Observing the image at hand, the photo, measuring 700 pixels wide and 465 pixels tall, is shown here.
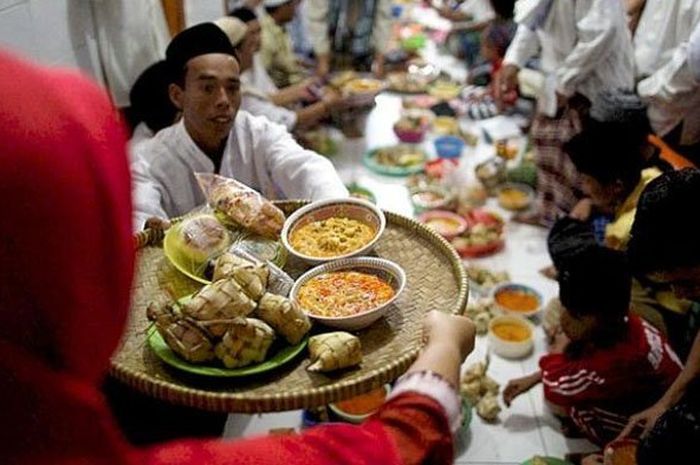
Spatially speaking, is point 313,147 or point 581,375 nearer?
point 581,375

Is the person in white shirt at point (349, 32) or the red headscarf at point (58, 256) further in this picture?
the person in white shirt at point (349, 32)

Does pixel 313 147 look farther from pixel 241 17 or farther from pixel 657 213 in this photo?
pixel 657 213

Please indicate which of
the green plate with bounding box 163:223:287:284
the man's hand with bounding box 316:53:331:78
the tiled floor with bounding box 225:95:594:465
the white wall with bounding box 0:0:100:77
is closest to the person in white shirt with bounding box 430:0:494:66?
the man's hand with bounding box 316:53:331:78

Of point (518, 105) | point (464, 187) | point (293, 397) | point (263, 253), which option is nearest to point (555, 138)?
point (464, 187)

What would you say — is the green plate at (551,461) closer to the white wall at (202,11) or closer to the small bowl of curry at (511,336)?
the small bowl of curry at (511,336)

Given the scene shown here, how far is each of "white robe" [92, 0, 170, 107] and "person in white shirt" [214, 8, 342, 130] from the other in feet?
1.00

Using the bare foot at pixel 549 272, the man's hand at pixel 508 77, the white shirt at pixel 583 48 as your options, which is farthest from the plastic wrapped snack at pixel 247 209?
the man's hand at pixel 508 77

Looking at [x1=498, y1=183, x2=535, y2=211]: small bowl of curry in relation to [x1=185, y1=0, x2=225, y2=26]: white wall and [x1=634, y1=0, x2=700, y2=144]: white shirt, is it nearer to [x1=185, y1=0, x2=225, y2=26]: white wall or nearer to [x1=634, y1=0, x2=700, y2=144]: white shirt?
[x1=634, y1=0, x2=700, y2=144]: white shirt

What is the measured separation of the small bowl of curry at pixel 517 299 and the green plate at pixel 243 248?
4.99ft

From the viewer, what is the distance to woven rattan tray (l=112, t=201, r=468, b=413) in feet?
4.18

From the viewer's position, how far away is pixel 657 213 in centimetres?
175

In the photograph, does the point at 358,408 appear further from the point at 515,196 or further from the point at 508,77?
the point at 508,77

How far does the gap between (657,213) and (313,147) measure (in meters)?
2.80

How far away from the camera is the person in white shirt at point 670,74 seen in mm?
2943
